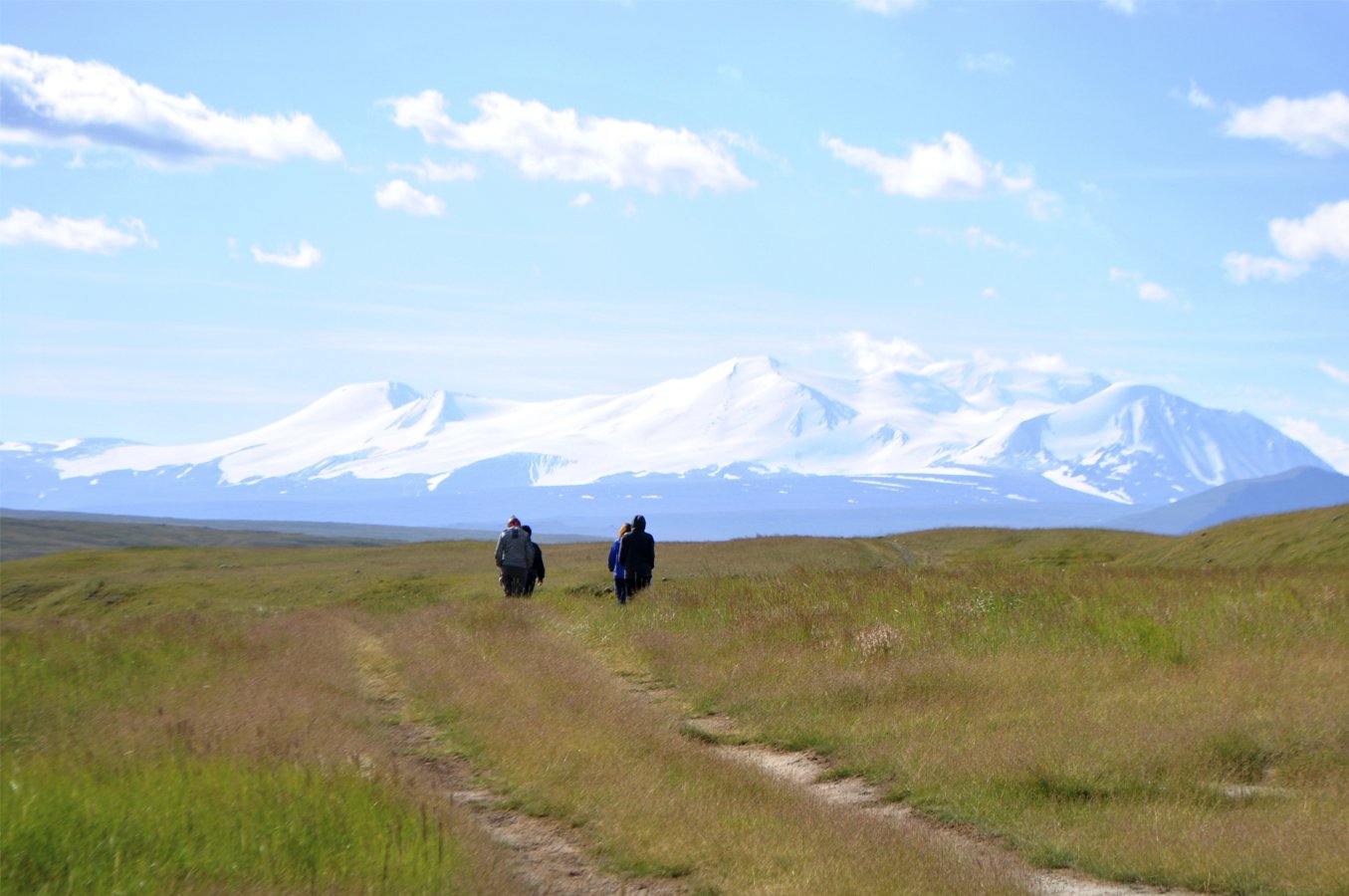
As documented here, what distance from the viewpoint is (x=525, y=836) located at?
9859 mm

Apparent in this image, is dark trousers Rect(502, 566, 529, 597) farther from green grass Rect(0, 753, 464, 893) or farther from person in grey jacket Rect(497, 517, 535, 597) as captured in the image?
green grass Rect(0, 753, 464, 893)

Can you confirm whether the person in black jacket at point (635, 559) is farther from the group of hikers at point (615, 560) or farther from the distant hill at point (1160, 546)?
the distant hill at point (1160, 546)

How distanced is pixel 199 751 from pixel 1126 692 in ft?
30.7

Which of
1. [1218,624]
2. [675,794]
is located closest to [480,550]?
[1218,624]

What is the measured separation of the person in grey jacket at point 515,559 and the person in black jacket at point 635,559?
3.35 m

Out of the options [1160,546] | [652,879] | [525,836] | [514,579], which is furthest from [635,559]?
[1160,546]

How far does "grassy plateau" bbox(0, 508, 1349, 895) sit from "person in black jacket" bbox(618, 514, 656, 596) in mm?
693

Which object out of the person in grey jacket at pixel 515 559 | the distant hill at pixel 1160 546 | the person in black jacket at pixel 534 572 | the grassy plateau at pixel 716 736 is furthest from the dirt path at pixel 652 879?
the distant hill at pixel 1160 546

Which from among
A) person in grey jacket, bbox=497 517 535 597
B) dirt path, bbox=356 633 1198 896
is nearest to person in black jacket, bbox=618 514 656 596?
person in grey jacket, bbox=497 517 535 597

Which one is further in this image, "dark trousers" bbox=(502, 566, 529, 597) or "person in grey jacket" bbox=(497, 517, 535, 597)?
"dark trousers" bbox=(502, 566, 529, 597)

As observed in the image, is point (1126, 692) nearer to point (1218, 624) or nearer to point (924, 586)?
point (1218, 624)

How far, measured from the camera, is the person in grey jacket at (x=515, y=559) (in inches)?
1192

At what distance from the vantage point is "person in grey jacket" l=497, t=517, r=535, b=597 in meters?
30.3

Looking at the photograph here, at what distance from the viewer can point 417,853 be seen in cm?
798
